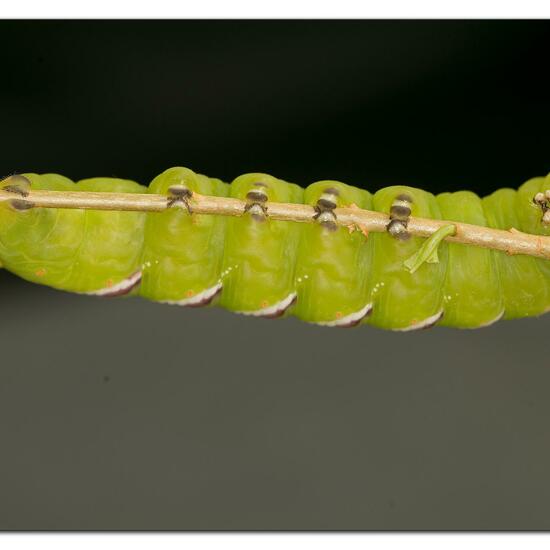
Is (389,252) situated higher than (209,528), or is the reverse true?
(389,252)

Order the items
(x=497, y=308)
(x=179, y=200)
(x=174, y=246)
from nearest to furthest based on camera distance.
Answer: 1. (x=179, y=200)
2. (x=174, y=246)
3. (x=497, y=308)

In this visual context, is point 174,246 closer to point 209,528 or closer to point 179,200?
point 179,200

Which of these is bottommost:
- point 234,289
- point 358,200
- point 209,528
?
point 209,528

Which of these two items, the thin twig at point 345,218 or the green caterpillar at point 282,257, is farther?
the green caterpillar at point 282,257

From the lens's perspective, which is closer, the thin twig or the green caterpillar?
the thin twig

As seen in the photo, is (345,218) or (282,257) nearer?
(345,218)

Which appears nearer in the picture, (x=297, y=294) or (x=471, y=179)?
(x=297, y=294)

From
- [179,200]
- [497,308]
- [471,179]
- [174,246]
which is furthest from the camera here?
[471,179]

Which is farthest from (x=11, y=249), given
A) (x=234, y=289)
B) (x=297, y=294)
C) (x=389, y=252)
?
(x=389, y=252)
